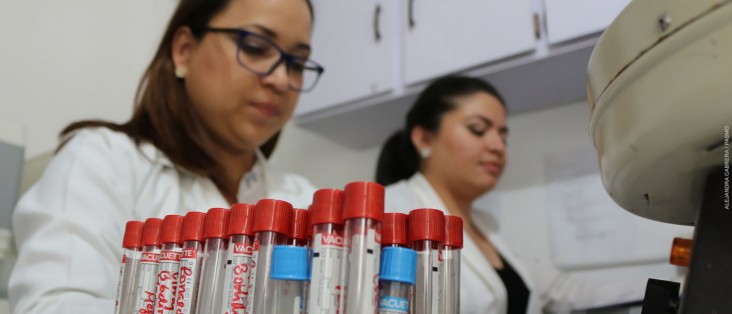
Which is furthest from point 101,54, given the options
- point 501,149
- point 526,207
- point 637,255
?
point 637,255

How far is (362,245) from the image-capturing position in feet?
1.17

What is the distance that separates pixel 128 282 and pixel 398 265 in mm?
277

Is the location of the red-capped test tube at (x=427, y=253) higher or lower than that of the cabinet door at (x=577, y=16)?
Result: lower

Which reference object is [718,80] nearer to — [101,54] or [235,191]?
[235,191]

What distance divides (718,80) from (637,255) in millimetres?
1170

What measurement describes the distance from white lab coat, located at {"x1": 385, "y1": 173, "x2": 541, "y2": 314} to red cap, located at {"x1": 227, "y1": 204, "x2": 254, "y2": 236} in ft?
2.45

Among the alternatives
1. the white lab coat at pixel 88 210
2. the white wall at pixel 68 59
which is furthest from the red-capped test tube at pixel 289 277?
the white wall at pixel 68 59

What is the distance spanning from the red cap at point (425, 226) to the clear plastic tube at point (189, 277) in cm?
18

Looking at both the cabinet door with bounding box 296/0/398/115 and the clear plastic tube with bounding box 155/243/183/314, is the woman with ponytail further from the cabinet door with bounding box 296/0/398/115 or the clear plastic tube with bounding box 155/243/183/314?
the clear plastic tube with bounding box 155/243/183/314

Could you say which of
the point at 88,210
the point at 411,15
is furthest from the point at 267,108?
the point at 411,15

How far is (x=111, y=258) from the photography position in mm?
650

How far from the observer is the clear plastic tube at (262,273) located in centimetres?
38

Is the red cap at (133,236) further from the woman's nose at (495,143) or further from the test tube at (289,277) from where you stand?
the woman's nose at (495,143)

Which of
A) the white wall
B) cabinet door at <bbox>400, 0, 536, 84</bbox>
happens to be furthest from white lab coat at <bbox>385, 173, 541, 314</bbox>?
the white wall
